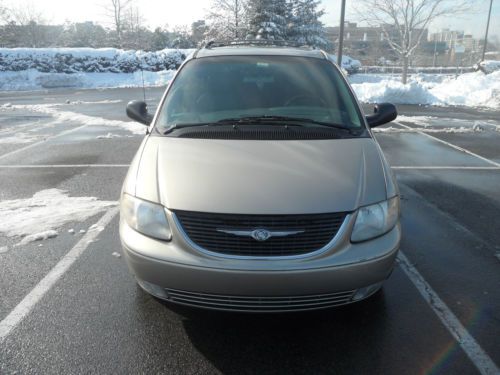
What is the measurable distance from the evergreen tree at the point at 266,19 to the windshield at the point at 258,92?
2364cm

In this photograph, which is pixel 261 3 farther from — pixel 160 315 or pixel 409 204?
pixel 160 315

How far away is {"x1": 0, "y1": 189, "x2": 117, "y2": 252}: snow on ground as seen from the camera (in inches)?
166

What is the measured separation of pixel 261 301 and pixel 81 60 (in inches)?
1323

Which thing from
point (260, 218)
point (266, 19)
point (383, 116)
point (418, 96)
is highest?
point (266, 19)

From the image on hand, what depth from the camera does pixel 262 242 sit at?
232 cm

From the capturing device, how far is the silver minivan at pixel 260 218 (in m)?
2.32

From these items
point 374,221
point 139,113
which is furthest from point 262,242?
point 139,113

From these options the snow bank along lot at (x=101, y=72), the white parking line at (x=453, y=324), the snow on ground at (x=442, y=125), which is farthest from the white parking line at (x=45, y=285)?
the snow bank along lot at (x=101, y=72)

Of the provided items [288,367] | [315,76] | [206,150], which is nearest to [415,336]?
[288,367]

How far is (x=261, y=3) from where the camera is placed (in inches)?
1048

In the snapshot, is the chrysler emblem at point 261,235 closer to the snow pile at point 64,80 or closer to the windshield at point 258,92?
the windshield at point 258,92

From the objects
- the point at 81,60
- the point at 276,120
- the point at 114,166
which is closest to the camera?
the point at 276,120

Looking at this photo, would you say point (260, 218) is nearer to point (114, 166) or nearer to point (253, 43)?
point (253, 43)

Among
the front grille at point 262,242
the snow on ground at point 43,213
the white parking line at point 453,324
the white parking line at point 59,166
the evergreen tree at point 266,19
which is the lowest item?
the white parking line at point 453,324
